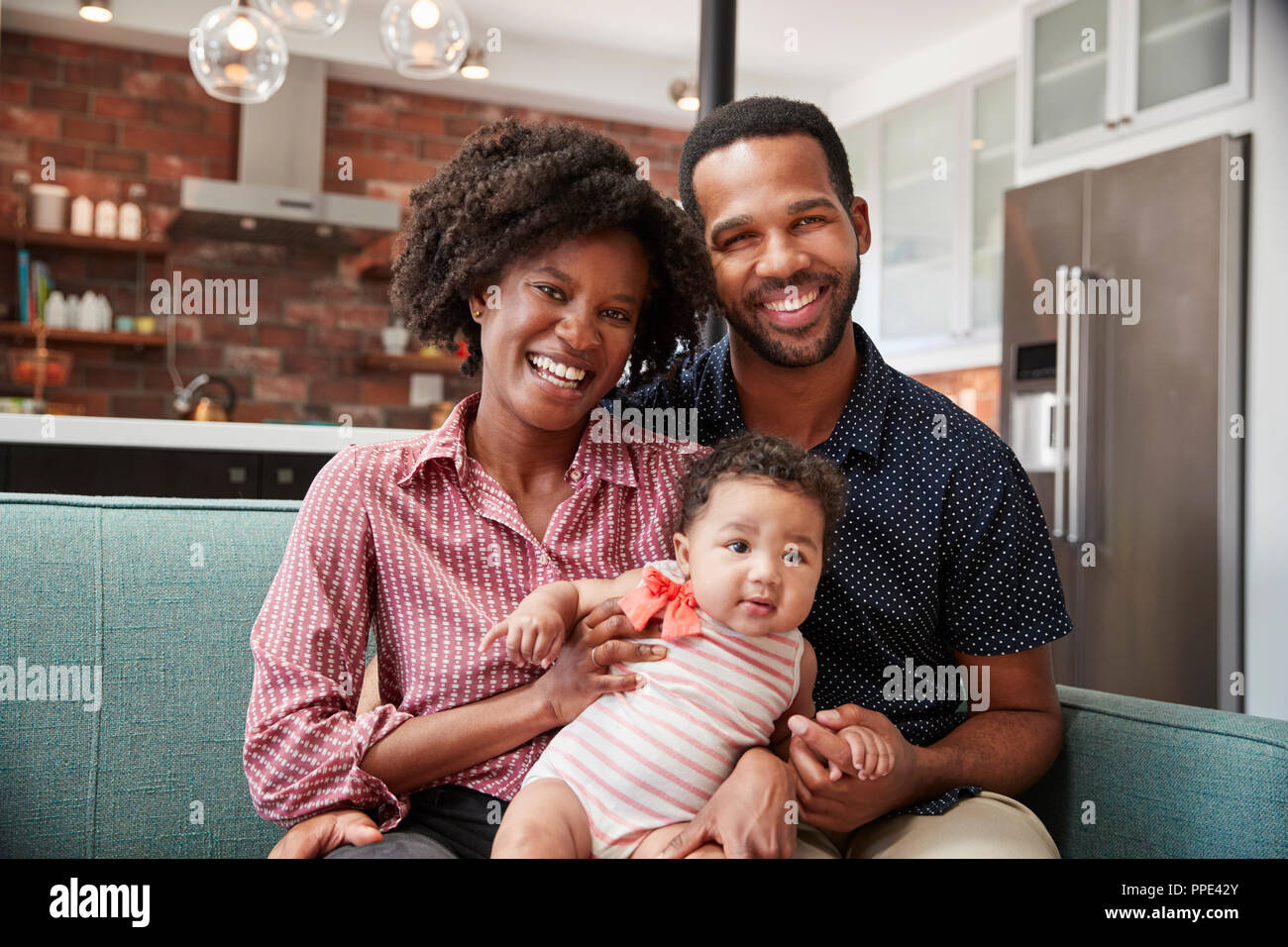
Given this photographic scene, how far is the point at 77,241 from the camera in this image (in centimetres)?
500

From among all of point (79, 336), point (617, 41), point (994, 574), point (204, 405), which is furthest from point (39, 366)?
point (994, 574)

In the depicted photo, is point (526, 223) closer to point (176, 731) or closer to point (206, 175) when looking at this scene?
point (176, 731)

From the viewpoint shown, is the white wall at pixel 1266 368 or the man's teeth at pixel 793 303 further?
the white wall at pixel 1266 368

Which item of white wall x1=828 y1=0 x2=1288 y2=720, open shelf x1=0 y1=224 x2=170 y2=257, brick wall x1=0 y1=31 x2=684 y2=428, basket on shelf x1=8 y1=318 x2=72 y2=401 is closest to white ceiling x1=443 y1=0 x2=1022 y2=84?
brick wall x1=0 y1=31 x2=684 y2=428

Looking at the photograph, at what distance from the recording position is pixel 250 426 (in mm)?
2539

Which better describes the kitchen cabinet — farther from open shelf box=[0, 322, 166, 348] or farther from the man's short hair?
open shelf box=[0, 322, 166, 348]

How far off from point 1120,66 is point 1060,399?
3.85 ft

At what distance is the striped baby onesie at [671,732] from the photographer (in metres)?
1.16

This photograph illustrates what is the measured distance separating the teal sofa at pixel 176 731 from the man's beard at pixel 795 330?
0.57 meters

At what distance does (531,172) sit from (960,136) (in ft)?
14.2

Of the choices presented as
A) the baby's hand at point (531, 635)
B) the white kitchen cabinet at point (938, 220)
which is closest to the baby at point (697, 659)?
the baby's hand at point (531, 635)

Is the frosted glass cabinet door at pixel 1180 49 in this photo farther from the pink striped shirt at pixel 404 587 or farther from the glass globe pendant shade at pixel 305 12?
the pink striped shirt at pixel 404 587

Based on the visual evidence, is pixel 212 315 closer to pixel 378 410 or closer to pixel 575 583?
pixel 378 410
